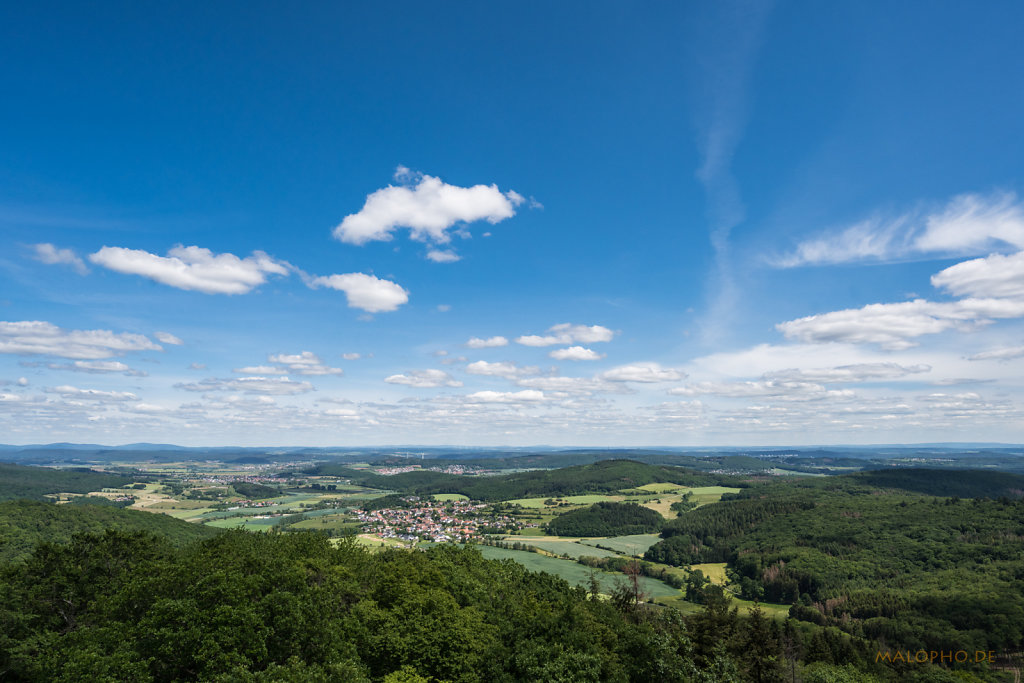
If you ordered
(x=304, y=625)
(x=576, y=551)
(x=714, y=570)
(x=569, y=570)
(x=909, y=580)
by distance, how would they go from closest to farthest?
1. (x=304, y=625)
2. (x=569, y=570)
3. (x=909, y=580)
4. (x=714, y=570)
5. (x=576, y=551)

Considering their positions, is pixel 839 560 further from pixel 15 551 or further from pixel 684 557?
pixel 15 551

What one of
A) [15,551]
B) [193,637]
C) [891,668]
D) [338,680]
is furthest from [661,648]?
[15,551]

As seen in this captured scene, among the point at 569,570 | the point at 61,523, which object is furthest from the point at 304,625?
the point at 61,523

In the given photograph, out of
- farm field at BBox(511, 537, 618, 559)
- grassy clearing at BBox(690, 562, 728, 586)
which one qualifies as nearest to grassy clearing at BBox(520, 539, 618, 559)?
farm field at BBox(511, 537, 618, 559)

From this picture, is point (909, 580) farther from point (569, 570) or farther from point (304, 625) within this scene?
point (304, 625)

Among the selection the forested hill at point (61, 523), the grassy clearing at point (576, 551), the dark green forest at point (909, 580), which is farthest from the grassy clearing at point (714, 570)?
the forested hill at point (61, 523)

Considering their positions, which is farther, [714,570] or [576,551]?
[576,551]

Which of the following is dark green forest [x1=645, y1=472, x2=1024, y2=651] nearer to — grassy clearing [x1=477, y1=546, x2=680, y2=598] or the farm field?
the farm field
